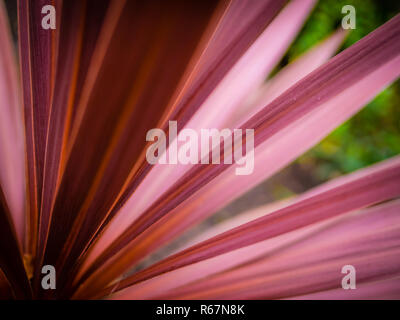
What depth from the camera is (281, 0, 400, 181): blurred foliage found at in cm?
60

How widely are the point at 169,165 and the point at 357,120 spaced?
0.52 metres

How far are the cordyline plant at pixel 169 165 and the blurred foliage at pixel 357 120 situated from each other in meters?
0.10

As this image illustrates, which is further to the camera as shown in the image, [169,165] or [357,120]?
[357,120]

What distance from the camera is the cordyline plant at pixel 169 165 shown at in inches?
15.0

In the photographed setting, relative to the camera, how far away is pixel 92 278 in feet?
1.50

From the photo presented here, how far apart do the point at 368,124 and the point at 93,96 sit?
26.3 inches

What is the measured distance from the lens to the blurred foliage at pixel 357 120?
23.6 inches

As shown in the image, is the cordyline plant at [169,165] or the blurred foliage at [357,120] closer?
the cordyline plant at [169,165]

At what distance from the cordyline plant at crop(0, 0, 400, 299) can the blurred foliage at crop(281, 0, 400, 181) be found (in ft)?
0.32

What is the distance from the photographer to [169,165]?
0.49 metres

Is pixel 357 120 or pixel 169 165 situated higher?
pixel 357 120
